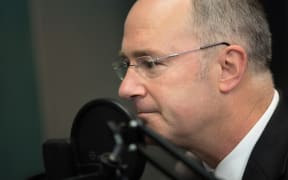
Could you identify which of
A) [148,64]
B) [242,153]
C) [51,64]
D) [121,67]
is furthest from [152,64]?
[51,64]

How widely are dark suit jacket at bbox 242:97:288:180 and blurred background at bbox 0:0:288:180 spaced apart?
0.65m

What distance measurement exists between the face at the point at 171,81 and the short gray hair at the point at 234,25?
26mm

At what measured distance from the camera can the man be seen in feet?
3.01

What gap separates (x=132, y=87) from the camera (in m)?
0.92

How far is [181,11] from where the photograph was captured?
93 centimetres

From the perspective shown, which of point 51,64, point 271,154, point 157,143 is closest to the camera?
point 157,143

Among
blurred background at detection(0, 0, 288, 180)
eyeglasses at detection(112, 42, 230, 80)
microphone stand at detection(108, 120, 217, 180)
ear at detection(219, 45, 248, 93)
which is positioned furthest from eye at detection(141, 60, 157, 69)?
blurred background at detection(0, 0, 288, 180)

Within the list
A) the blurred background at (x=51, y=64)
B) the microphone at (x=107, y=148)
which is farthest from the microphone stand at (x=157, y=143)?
the blurred background at (x=51, y=64)

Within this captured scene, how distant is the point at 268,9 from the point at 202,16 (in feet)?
2.43

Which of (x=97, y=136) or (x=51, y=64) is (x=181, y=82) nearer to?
(x=97, y=136)

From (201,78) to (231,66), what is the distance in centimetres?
6

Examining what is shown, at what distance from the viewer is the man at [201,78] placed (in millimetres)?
917

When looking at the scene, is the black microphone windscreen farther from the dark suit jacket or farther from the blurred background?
the blurred background

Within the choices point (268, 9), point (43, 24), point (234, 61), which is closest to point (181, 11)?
point (234, 61)
